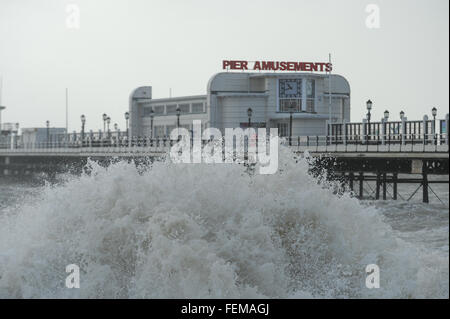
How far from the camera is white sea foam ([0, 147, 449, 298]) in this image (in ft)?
49.8

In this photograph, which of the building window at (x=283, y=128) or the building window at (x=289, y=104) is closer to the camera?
the building window at (x=283, y=128)

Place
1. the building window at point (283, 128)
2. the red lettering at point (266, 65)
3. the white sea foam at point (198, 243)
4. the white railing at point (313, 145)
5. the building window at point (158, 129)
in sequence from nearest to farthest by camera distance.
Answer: the white sea foam at point (198, 243) → the white railing at point (313, 145) → the building window at point (283, 128) → the red lettering at point (266, 65) → the building window at point (158, 129)

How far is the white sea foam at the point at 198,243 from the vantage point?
15.2 metres

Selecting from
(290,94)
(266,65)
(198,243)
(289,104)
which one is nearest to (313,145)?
(289,104)

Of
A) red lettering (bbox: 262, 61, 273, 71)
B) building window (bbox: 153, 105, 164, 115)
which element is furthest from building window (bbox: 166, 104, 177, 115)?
red lettering (bbox: 262, 61, 273, 71)

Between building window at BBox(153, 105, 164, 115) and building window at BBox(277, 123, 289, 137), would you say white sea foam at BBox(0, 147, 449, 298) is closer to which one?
building window at BBox(277, 123, 289, 137)

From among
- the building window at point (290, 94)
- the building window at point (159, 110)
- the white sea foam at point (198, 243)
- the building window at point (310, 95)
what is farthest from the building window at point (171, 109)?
the white sea foam at point (198, 243)

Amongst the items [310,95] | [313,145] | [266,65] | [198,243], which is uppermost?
[266,65]

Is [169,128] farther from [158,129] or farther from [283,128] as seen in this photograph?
[283,128]

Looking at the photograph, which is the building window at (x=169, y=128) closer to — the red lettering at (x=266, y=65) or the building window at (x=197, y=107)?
the building window at (x=197, y=107)

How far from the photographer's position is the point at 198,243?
15320 millimetres

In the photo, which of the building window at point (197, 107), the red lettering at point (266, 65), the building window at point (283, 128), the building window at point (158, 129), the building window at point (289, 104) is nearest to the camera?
the building window at point (283, 128)

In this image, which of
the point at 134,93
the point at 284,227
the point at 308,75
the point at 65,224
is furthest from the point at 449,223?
the point at 134,93
